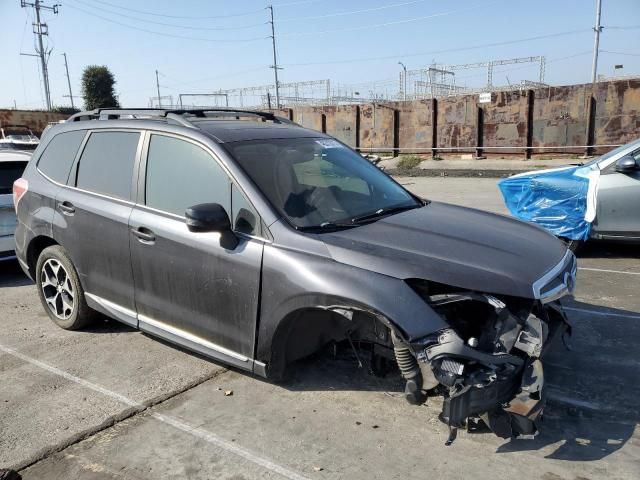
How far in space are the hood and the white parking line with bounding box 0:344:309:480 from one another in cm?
119

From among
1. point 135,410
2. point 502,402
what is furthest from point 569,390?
point 135,410

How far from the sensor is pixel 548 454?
300cm

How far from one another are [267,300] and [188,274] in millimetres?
699

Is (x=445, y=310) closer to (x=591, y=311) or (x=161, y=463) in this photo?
(x=161, y=463)

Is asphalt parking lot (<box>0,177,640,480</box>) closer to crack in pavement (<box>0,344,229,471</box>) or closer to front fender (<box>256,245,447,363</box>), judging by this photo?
crack in pavement (<box>0,344,229,471</box>)

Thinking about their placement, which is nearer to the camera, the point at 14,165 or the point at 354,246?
the point at 354,246

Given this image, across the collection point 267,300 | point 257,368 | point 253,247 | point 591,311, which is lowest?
point 591,311

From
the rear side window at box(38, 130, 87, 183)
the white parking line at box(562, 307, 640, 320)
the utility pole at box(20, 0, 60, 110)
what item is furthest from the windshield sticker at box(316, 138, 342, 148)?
the utility pole at box(20, 0, 60, 110)

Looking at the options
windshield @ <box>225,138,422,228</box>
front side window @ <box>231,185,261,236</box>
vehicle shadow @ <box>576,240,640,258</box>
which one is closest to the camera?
front side window @ <box>231,185,261,236</box>

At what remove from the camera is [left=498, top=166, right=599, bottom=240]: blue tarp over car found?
7137mm

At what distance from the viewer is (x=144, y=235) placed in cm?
398

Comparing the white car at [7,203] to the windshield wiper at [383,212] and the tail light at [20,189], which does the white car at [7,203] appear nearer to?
the tail light at [20,189]

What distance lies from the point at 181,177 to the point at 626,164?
5.73 meters

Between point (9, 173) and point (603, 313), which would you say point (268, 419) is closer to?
point (603, 313)
